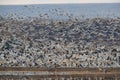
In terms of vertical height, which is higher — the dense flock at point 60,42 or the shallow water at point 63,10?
the shallow water at point 63,10

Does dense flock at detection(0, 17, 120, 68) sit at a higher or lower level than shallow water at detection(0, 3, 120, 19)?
lower

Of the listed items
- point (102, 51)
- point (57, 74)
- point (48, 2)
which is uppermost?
point (48, 2)

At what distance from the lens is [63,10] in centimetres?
376

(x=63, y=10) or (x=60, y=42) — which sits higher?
(x=63, y=10)

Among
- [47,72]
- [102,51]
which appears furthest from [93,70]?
[47,72]

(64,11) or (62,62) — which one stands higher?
(64,11)

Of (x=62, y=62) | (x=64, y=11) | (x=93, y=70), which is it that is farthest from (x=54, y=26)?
(x=93, y=70)

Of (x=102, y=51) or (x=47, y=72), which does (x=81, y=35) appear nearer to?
(x=102, y=51)

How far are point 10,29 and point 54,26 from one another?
530mm

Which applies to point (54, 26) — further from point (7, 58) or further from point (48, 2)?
point (7, 58)

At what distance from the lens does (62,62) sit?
12.0 ft

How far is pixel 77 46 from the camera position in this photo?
3.69 m

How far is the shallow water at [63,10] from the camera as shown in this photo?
372 centimetres

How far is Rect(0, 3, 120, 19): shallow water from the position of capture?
3.72 m
